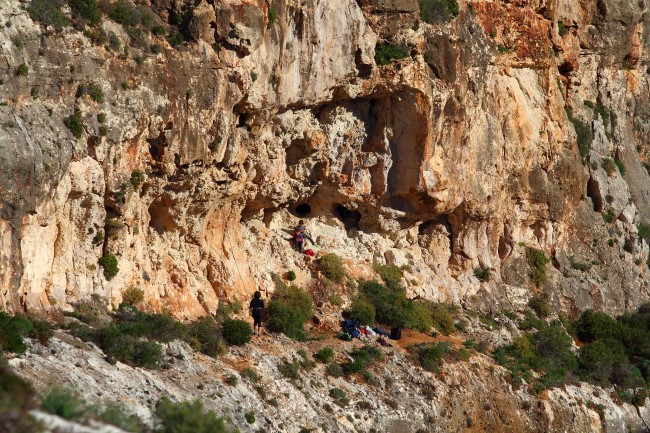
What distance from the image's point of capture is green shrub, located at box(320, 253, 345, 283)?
38.8m

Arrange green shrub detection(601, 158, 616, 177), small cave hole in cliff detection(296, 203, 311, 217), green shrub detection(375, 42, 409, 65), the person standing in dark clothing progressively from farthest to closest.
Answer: green shrub detection(601, 158, 616, 177) → small cave hole in cliff detection(296, 203, 311, 217) → green shrub detection(375, 42, 409, 65) → the person standing in dark clothing

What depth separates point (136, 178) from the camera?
30.3 m

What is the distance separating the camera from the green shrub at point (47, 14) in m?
27.7

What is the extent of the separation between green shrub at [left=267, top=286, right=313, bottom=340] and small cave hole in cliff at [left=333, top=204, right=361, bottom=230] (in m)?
5.26

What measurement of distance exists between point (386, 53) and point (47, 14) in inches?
552

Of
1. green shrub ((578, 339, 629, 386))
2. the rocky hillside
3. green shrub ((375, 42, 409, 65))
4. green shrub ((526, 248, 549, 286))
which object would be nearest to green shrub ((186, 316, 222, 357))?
the rocky hillside

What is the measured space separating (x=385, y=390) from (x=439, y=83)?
12457 millimetres

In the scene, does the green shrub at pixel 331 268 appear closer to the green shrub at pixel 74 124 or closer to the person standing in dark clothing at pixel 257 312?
the person standing in dark clothing at pixel 257 312

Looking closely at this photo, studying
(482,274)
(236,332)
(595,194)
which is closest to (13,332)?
(236,332)

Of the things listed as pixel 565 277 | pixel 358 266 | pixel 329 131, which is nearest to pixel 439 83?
pixel 329 131

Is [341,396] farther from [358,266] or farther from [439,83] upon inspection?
[439,83]

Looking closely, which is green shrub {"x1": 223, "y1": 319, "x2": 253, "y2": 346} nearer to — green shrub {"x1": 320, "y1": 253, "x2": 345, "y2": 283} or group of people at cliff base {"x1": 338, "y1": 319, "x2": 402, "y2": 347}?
group of people at cliff base {"x1": 338, "y1": 319, "x2": 402, "y2": 347}

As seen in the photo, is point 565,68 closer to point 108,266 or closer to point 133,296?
point 133,296

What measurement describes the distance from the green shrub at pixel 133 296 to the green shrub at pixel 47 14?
25.0 ft
